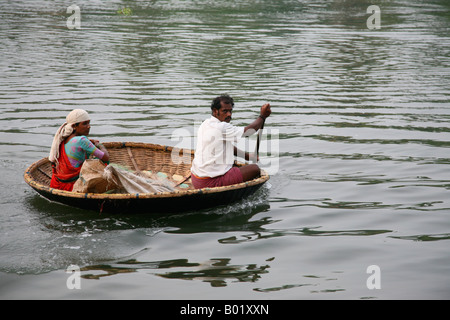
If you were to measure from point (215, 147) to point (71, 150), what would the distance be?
59.0 inches

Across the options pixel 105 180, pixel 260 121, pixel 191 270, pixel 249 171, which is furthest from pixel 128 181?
pixel 191 270

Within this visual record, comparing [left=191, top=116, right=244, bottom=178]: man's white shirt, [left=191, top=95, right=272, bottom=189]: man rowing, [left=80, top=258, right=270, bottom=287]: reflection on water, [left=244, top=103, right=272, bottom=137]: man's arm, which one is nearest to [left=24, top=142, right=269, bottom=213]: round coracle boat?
[left=191, top=95, right=272, bottom=189]: man rowing

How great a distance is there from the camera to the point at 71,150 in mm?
6309

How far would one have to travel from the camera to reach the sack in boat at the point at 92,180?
20.2 ft

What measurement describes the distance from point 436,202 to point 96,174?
141 inches

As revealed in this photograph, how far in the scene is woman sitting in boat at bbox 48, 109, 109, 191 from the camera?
247 inches

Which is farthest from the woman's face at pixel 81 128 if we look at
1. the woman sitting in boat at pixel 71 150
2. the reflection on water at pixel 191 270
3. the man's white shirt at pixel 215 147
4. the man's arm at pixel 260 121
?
the reflection on water at pixel 191 270

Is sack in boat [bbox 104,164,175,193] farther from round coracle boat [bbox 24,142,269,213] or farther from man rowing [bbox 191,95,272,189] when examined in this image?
man rowing [bbox 191,95,272,189]

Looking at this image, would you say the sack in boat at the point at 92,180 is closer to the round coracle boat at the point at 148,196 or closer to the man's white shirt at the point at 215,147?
the round coracle boat at the point at 148,196

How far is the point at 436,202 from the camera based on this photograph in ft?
21.1

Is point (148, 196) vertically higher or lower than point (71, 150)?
lower

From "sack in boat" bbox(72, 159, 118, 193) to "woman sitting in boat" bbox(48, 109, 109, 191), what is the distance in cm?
15

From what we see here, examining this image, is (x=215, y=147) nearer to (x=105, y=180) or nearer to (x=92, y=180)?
(x=105, y=180)
